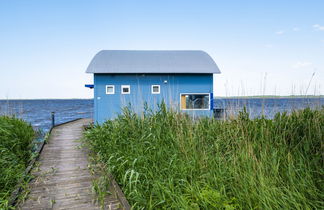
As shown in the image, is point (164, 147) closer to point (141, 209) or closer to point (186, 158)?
point (186, 158)

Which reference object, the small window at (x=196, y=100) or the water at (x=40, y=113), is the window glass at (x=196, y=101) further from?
the water at (x=40, y=113)

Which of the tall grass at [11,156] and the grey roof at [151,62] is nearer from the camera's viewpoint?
the tall grass at [11,156]

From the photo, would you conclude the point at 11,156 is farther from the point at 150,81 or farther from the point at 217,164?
the point at 150,81

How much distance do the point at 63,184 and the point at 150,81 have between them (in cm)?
872

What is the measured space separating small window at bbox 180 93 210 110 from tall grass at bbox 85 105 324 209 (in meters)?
7.32

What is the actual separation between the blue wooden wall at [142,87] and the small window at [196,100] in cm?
25

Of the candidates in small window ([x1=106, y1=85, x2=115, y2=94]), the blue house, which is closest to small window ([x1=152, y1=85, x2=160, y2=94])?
the blue house

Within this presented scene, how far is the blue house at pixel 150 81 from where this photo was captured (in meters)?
11.0

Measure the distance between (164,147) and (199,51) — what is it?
11.9 m

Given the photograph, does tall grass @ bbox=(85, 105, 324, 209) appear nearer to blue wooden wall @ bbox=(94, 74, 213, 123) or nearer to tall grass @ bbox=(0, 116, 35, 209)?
tall grass @ bbox=(0, 116, 35, 209)

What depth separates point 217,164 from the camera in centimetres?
268

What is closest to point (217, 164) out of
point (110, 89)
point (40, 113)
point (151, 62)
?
point (110, 89)

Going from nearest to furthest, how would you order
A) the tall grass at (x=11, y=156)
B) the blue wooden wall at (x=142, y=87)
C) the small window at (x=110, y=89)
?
the tall grass at (x=11, y=156)
the blue wooden wall at (x=142, y=87)
the small window at (x=110, y=89)

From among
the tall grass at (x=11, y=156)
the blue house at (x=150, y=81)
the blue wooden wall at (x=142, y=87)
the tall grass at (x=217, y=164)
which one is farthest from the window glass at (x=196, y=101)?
the tall grass at (x=11, y=156)
